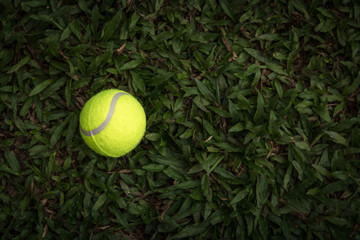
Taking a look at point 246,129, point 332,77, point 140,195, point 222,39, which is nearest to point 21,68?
point 140,195

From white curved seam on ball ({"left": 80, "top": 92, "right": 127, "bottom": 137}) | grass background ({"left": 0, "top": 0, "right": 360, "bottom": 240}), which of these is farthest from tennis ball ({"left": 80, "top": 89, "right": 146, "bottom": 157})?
grass background ({"left": 0, "top": 0, "right": 360, "bottom": 240})

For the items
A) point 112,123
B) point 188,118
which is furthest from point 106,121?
point 188,118

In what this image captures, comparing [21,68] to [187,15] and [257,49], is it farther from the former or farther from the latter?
[257,49]

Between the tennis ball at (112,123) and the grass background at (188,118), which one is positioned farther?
the grass background at (188,118)

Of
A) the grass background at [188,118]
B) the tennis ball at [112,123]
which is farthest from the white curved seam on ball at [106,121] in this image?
the grass background at [188,118]

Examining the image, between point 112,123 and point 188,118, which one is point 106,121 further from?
point 188,118

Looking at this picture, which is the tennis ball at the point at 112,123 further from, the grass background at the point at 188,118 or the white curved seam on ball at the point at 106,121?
the grass background at the point at 188,118

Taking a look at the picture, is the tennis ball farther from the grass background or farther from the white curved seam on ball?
the grass background
